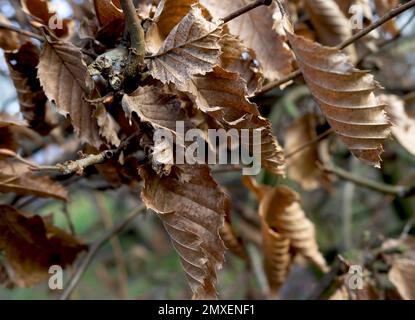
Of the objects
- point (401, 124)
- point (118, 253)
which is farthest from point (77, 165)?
point (118, 253)

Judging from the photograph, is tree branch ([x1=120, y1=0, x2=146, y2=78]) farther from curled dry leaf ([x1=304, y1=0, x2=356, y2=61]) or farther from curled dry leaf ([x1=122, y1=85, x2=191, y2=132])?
curled dry leaf ([x1=304, y1=0, x2=356, y2=61])

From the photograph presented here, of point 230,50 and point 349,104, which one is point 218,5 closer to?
point 230,50

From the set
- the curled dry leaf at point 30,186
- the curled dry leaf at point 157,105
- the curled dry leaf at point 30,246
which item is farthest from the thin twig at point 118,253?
the curled dry leaf at point 157,105

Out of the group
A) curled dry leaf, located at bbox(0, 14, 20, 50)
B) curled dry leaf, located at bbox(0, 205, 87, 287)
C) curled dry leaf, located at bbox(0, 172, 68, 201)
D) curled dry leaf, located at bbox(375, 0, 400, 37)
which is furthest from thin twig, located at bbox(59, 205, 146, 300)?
curled dry leaf, located at bbox(375, 0, 400, 37)

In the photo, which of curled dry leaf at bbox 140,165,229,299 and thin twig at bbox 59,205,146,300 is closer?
curled dry leaf at bbox 140,165,229,299

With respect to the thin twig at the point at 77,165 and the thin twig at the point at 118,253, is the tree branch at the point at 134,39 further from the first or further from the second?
the thin twig at the point at 118,253
